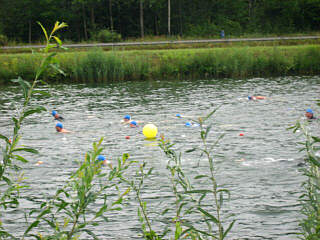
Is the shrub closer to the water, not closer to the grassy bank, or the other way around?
the grassy bank

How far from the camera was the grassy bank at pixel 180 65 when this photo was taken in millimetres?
28062

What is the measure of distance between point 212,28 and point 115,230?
46.8 metres

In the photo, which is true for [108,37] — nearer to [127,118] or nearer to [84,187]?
[127,118]

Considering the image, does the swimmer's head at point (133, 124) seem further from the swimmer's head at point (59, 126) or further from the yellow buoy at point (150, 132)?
the swimmer's head at point (59, 126)

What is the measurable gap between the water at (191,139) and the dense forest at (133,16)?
2804cm

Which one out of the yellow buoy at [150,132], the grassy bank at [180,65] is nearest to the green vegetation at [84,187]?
the yellow buoy at [150,132]

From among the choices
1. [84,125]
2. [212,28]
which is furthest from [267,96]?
[212,28]

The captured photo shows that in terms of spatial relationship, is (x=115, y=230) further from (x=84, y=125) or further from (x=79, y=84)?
→ (x=79, y=84)

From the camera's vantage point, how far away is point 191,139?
12570mm

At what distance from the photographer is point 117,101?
20391 mm

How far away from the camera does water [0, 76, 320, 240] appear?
7.16 metres

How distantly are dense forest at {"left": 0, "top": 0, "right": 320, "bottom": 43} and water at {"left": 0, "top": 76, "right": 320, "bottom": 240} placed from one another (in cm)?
2804

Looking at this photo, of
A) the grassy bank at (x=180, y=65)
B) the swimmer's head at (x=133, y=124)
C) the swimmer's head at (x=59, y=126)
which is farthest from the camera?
the grassy bank at (x=180, y=65)

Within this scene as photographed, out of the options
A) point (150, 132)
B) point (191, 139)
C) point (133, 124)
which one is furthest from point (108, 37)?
point (191, 139)
